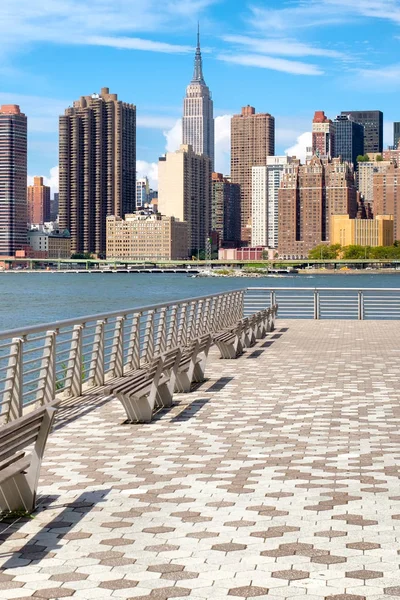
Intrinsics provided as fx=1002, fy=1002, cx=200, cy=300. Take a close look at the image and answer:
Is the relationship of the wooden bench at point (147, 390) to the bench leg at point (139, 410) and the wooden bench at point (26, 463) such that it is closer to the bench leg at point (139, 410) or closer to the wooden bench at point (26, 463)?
the bench leg at point (139, 410)

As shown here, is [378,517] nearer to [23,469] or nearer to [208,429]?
[23,469]

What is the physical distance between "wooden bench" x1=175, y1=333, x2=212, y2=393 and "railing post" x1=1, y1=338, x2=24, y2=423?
2.93m

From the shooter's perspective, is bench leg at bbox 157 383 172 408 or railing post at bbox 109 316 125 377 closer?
bench leg at bbox 157 383 172 408

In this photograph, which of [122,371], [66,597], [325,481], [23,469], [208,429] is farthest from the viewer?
[122,371]

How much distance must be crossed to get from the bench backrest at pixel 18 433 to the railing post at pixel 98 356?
710 cm

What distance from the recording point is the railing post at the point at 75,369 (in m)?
12.8

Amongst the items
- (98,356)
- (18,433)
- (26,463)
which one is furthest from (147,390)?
(18,433)

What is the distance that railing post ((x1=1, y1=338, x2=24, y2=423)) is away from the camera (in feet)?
34.1

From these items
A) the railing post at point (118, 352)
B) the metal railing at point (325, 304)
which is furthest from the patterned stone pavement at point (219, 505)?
the metal railing at point (325, 304)

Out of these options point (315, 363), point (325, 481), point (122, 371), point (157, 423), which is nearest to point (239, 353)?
point (315, 363)

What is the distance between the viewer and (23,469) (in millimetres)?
6430

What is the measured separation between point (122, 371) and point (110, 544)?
9.32 m

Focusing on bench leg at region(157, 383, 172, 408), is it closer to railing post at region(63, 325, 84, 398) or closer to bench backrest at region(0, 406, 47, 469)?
railing post at region(63, 325, 84, 398)

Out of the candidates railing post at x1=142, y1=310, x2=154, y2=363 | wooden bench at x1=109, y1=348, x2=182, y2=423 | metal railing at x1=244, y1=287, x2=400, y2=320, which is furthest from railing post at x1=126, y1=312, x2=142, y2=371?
metal railing at x1=244, y1=287, x2=400, y2=320
